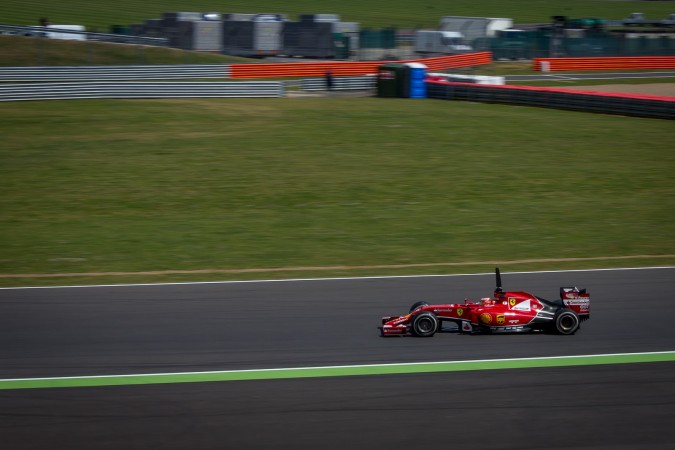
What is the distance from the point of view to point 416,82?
105 feet

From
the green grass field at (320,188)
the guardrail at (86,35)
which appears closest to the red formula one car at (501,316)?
the green grass field at (320,188)

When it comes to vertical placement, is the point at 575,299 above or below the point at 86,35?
below

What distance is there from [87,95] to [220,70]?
30.5 ft

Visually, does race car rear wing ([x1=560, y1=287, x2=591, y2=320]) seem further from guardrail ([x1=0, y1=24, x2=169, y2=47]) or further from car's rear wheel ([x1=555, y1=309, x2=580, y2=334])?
guardrail ([x1=0, y1=24, x2=169, y2=47])

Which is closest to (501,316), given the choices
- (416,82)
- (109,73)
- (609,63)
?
(416,82)

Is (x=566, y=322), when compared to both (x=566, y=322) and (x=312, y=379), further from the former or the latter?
(x=312, y=379)

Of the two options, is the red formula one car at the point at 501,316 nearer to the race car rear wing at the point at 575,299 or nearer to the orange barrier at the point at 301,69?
the race car rear wing at the point at 575,299

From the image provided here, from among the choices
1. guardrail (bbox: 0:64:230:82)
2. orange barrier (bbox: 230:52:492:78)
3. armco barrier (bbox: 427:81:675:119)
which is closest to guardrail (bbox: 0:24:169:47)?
guardrail (bbox: 0:64:230:82)

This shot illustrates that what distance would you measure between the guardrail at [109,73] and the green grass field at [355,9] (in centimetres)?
2025

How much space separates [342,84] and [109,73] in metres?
10.2

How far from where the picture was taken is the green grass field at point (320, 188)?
13852mm

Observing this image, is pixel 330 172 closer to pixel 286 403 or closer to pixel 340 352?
pixel 340 352

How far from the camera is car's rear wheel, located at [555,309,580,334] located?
919 centimetres

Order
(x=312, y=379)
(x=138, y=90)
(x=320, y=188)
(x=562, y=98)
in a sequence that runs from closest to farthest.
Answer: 1. (x=312, y=379)
2. (x=320, y=188)
3. (x=562, y=98)
4. (x=138, y=90)
